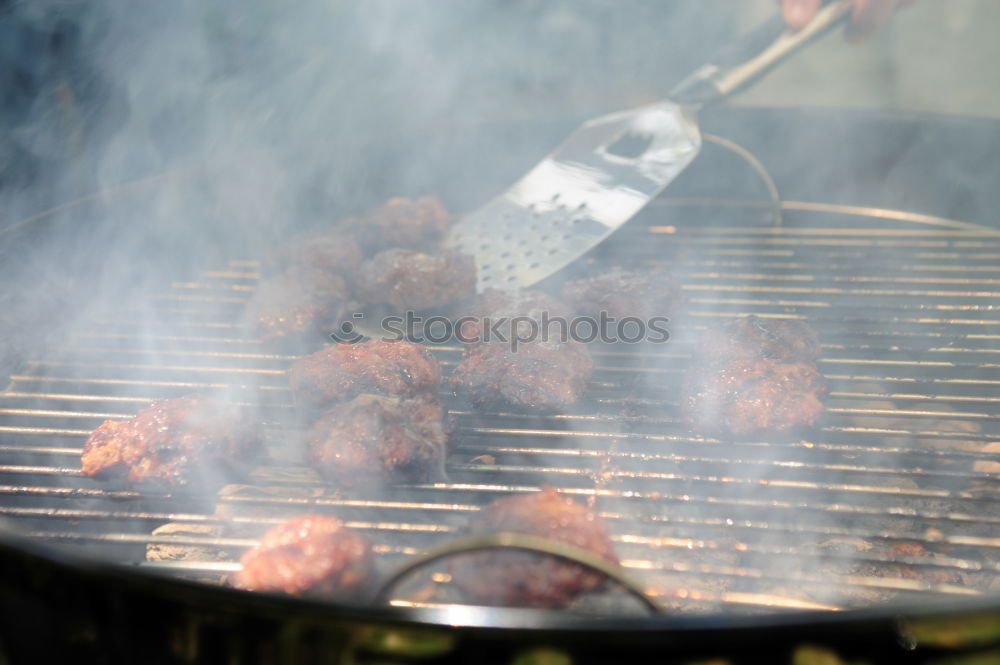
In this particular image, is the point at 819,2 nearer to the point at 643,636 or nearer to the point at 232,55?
the point at 232,55

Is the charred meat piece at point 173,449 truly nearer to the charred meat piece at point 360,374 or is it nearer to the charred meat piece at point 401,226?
the charred meat piece at point 360,374

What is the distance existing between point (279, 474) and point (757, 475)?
1960 mm

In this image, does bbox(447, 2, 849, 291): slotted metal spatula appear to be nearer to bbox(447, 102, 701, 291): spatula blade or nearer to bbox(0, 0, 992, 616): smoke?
bbox(447, 102, 701, 291): spatula blade

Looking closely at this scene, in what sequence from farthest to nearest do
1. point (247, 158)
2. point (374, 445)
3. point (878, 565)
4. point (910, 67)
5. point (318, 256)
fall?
point (910, 67) < point (247, 158) < point (318, 256) < point (374, 445) < point (878, 565)

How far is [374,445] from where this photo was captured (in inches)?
111

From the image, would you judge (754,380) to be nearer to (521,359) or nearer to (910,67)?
(521,359)

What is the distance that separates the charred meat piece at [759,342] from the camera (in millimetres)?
3375

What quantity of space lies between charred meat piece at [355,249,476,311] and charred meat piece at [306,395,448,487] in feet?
3.30

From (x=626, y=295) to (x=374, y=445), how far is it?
1668 millimetres

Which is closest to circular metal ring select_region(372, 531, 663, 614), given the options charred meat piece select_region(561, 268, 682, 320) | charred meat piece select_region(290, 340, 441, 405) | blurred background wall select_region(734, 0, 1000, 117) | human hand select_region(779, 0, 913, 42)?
charred meat piece select_region(290, 340, 441, 405)

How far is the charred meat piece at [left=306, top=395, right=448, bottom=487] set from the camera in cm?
281

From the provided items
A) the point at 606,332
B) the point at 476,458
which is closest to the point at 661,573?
the point at 476,458

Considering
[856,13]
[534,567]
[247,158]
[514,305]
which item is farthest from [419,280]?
[856,13]

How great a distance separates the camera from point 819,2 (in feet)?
14.0
